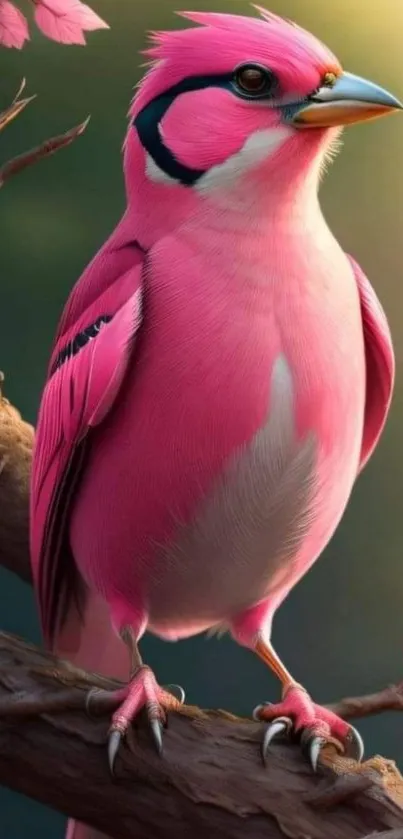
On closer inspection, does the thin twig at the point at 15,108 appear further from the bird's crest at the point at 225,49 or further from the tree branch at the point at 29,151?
the bird's crest at the point at 225,49

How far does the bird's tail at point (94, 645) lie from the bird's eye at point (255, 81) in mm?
551

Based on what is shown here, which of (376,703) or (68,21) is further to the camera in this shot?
(68,21)

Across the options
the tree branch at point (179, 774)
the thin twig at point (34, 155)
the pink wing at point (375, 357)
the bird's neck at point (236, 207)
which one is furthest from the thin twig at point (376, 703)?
the thin twig at point (34, 155)

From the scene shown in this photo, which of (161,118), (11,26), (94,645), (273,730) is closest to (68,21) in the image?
(11,26)

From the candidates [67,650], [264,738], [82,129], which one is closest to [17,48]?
[82,129]

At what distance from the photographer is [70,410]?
834 mm

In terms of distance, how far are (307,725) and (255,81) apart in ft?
1.85

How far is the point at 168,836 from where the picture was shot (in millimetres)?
774

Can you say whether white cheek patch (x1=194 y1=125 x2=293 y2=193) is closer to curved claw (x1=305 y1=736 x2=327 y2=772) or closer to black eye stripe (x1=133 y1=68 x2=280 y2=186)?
black eye stripe (x1=133 y1=68 x2=280 y2=186)

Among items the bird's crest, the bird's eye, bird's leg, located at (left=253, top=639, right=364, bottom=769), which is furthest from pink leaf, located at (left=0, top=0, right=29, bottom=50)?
bird's leg, located at (left=253, top=639, right=364, bottom=769)

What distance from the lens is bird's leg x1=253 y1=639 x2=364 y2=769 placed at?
808 millimetres

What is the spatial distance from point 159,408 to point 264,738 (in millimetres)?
297

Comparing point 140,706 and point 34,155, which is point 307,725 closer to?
point 140,706

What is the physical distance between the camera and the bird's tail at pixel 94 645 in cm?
102
